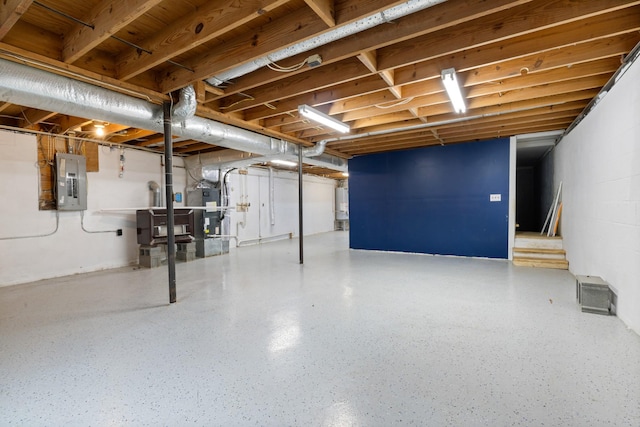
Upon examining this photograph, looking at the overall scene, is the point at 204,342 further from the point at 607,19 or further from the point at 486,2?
the point at 607,19

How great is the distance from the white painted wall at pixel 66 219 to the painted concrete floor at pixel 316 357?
673mm

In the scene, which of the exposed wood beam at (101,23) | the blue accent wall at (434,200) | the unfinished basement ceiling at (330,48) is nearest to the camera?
the exposed wood beam at (101,23)

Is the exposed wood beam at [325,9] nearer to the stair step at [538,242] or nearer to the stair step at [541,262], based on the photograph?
the stair step at [541,262]

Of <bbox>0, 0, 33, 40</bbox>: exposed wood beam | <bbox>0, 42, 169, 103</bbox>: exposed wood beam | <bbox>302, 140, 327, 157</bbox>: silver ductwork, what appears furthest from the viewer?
<bbox>302, 140, 327, 157</bbox>: silver ductwork

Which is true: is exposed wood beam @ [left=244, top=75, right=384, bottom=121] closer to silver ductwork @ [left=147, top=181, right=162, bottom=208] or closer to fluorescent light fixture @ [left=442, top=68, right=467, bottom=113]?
fluorescent light fixture @ [left=442, top=68, right=467, bottom=113]

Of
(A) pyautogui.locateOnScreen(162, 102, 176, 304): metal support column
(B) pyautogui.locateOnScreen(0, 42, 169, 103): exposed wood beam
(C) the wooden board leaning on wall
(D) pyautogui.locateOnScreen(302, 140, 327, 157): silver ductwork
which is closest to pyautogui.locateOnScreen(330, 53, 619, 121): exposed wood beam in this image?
(D) pyautogui.locateOnScreen(302, 140, 327, 157): silver ductwork

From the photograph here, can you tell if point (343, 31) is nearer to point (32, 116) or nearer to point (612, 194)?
point (612, 194)

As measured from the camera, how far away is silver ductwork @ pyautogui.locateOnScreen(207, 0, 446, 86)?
1.90 meters

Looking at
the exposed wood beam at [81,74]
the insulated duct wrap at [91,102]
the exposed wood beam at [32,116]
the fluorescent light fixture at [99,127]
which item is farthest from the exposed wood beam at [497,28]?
the exposed wood beam at [32,116]

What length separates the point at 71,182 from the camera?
480 centimetres

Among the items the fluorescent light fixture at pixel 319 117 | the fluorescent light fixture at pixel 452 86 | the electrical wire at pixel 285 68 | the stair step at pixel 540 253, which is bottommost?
the stair step at pixel 540 253

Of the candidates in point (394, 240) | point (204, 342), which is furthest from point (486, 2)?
point (394, 240)

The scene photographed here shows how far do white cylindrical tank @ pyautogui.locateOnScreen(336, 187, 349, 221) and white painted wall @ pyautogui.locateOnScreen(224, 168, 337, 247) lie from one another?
1.58ft

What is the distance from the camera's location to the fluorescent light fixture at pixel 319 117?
3582 mm
